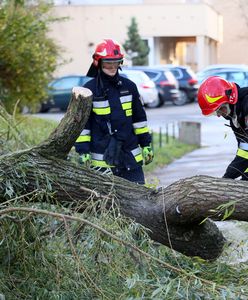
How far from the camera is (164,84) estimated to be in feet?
94.3

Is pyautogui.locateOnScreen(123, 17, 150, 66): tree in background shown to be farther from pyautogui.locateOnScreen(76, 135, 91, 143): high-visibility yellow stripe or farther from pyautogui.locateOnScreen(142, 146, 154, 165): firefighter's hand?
pyautogui.locateOnScreen(76, 135, 91, 143): high-visibility yellow stripe

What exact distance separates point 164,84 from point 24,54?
676 inches

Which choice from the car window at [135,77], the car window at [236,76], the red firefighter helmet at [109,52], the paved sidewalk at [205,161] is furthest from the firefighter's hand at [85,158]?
the car window at [236,76]

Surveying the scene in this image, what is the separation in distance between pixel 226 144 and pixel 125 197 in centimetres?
1133

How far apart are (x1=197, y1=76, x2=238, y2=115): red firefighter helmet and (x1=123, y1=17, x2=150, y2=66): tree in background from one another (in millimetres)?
33996

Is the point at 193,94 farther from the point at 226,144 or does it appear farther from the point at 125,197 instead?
the point at 125,197

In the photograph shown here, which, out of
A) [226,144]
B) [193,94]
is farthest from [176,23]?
[226,144]

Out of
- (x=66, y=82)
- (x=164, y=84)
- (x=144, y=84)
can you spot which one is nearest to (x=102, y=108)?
(x=144, y=84)

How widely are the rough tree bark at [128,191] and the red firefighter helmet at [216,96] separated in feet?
2.60

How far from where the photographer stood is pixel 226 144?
1619cm

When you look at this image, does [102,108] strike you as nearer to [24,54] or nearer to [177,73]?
[24,54]

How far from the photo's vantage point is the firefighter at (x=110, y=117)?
20.2 feet

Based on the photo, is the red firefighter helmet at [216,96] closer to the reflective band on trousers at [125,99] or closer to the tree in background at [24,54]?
the reflective band on trousers at [125,99]

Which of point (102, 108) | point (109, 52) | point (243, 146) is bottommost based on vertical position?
point (243, 146)
